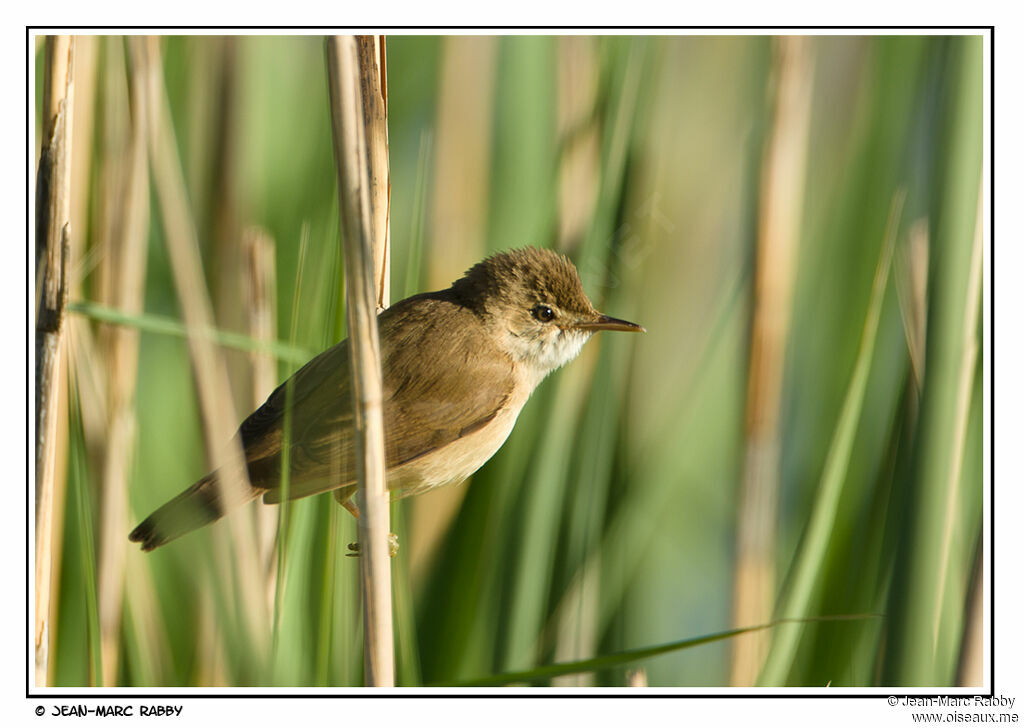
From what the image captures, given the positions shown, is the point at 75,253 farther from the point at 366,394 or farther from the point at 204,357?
the point at 366,394

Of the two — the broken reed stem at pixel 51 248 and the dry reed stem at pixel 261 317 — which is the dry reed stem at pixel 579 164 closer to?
the dry reed stem at pixel 261 317

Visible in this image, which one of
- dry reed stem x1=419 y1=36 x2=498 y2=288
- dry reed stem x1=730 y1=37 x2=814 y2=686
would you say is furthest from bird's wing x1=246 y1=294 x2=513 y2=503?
dry reed stem x1=730 y1=37 x2=814 y2=686

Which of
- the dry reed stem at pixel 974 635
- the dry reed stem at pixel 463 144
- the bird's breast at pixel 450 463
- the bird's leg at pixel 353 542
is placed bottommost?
the dry reed stem at pixel 974 635

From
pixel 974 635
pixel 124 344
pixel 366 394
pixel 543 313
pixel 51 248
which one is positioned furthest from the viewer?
pixel 543 313

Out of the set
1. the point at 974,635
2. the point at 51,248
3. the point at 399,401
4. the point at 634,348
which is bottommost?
the point at 974,635

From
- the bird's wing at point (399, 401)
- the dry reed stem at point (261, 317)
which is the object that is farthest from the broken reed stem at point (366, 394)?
the dry reed stem at point (261, 317)

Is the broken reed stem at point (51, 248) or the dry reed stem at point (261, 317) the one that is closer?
the broken reed stem at point (51, 248)

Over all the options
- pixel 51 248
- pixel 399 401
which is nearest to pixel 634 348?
pixel 399 401

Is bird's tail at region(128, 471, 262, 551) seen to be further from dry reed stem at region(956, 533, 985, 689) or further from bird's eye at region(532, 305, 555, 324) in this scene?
dry reed stem at region(956, 533, 985, 689)
